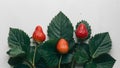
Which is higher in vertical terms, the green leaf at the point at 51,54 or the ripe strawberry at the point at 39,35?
the ripe strawberry at the point at 39,35

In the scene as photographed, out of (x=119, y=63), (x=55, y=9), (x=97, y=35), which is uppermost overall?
(x=55, y=9)

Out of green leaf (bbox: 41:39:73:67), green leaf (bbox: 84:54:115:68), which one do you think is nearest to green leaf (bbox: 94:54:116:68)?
green leaf (bbox: 84:54:115:68)

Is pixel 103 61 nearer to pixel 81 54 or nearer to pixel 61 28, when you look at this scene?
pixel 81 54

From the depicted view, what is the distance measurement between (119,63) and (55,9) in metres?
0.32

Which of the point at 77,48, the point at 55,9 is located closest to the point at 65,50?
the point at 77,48

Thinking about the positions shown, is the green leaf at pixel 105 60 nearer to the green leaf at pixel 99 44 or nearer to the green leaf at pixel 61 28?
the green leaf at pixel 99 44

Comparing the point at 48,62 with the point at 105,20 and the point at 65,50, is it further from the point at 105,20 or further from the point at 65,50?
the point at 105,20

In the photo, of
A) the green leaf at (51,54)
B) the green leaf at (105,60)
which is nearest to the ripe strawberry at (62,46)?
the green leaf at (51,54)

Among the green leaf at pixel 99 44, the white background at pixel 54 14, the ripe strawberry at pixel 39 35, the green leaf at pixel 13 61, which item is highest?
the white background at pixel 54 14

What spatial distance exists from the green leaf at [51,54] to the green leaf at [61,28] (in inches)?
1.3

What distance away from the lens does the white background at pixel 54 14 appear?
1040mm

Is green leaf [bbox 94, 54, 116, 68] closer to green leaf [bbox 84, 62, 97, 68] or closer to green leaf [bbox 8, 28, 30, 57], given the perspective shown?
green leaf [bbox 84, 62, 97, 68]

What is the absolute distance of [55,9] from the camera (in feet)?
3.44

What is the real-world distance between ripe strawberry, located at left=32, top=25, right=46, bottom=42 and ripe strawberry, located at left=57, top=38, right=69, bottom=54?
0.06 metres
